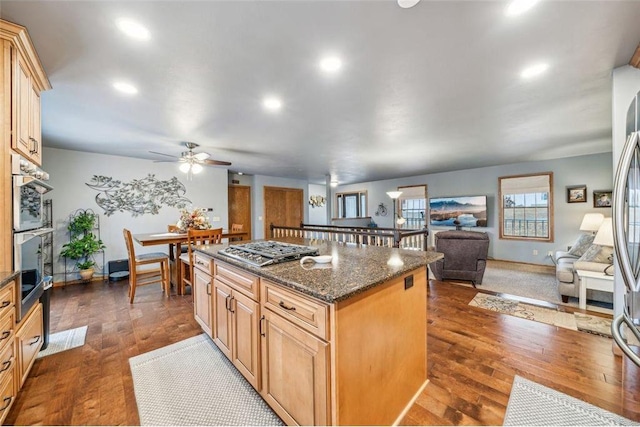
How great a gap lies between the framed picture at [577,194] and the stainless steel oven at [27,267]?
798cm

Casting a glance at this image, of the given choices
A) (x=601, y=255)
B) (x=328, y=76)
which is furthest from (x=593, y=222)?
(x=328, y=76)

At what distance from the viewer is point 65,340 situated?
93.9 inches

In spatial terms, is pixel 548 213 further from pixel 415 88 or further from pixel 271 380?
pixel 271 380

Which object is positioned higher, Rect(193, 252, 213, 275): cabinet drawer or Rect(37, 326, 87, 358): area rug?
Rect(193, 252, 213, 275): cabinet drawer

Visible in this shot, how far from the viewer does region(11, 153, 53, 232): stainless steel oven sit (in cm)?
150

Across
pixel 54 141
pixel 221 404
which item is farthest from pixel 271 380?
pixel 54 141

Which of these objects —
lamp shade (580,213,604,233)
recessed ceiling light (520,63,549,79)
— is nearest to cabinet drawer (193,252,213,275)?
recessed ceiling light (520,63,549,79)

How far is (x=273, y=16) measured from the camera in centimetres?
139

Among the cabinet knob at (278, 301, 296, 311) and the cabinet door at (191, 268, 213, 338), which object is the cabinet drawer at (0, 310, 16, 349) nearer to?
the cabinet door at (191, 268, 213, 338)

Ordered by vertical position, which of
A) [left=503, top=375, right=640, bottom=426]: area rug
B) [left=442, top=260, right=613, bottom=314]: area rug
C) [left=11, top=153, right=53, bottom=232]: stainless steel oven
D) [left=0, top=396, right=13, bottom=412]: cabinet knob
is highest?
[left=11, top=153, right=53, bottom=232]: stainless steel oven

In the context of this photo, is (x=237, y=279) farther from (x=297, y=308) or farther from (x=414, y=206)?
(x=414, y=206)

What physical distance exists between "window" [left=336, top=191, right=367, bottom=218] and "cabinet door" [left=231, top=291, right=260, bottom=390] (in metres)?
7.88

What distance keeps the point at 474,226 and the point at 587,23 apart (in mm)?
5711

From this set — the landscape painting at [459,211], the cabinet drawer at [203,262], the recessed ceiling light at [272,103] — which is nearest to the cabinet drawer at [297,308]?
the cabinet drawer at [203,262]
